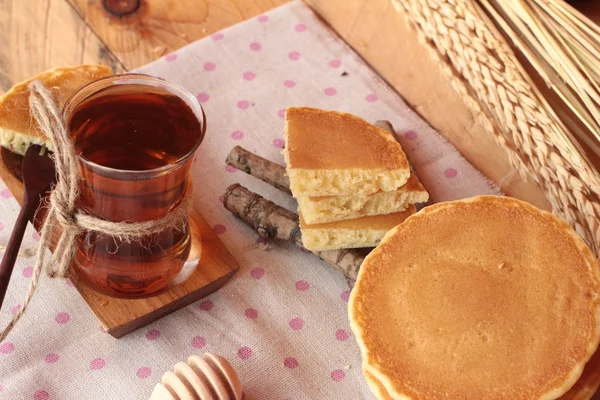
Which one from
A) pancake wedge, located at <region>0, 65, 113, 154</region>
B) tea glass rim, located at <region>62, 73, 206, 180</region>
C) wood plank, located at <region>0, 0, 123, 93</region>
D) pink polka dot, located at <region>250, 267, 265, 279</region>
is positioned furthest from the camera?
wood plank, located at <region>0, 0, 123, 93</region>

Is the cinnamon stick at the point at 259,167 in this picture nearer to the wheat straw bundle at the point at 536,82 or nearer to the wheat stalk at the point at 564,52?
the wheat straw bundle at the point at 536,82

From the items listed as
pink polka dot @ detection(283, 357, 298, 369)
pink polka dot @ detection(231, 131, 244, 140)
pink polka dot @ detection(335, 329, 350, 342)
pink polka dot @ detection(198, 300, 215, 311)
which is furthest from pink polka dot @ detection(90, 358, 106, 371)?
pink polka dot @ detection(231, 131, 244, 140)

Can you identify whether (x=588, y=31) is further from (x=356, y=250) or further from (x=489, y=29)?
(x=356, y=250)

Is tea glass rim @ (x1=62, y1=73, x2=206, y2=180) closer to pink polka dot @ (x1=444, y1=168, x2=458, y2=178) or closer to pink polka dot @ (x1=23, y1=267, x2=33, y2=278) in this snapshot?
pink polka dot @ (x1=23, y1=267, x2=33, y2=278)

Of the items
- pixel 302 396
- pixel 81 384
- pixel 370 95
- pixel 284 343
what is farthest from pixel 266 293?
pixel 370 95

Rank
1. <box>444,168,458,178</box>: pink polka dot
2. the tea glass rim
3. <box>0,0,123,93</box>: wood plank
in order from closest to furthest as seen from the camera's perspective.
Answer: the tea glass rim
<box>444,168,458,178</box>: pink polka dot
<box>0,0,123,93</box>: wood plank

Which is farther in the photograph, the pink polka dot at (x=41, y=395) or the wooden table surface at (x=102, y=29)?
the wooden table surface at (x=102, y=29)

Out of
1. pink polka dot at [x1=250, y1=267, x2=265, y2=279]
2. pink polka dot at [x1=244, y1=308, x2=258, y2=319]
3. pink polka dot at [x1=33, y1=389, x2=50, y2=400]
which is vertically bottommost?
pink polka dot at [x1=33, y1=389, x2=50, y2=400]

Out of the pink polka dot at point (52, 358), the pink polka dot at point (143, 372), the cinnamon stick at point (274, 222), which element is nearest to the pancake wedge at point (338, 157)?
the cinnamon stick at point (274, 222)
